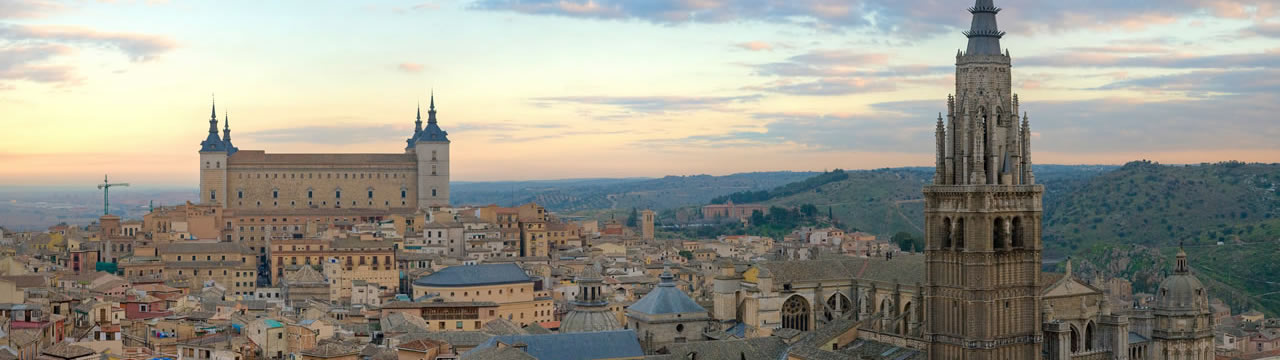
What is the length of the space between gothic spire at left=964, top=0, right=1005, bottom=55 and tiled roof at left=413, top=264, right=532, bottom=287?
30.8 m

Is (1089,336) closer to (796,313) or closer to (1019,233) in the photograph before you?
(1019,233)

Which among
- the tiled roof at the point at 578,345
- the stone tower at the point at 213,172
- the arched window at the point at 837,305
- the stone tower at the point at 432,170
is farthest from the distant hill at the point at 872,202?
the tiled roof at the point at 578,345

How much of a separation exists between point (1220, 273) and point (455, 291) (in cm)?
6597

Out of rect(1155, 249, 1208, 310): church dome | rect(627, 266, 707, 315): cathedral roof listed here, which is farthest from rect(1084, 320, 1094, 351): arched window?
rect(627, 266, 707, 315): cathedral roof

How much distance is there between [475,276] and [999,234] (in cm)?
3138

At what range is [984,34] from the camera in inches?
1654

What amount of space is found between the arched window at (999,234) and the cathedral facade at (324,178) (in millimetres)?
76514

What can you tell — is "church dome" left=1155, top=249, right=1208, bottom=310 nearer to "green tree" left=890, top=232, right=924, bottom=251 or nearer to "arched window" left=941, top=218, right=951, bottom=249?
"arched window" left=941, top=218, right=951, bottom=249

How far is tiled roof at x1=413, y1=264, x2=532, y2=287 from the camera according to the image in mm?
66062

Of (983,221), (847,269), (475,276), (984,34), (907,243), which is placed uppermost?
(984,34)

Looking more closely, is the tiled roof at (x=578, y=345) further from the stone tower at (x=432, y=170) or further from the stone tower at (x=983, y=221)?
the stone tower at (x=432, y=170)

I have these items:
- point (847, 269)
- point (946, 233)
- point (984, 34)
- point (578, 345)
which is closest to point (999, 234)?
point (946, 233)

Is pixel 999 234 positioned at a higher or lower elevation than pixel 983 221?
lower

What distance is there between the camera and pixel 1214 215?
132 metres
